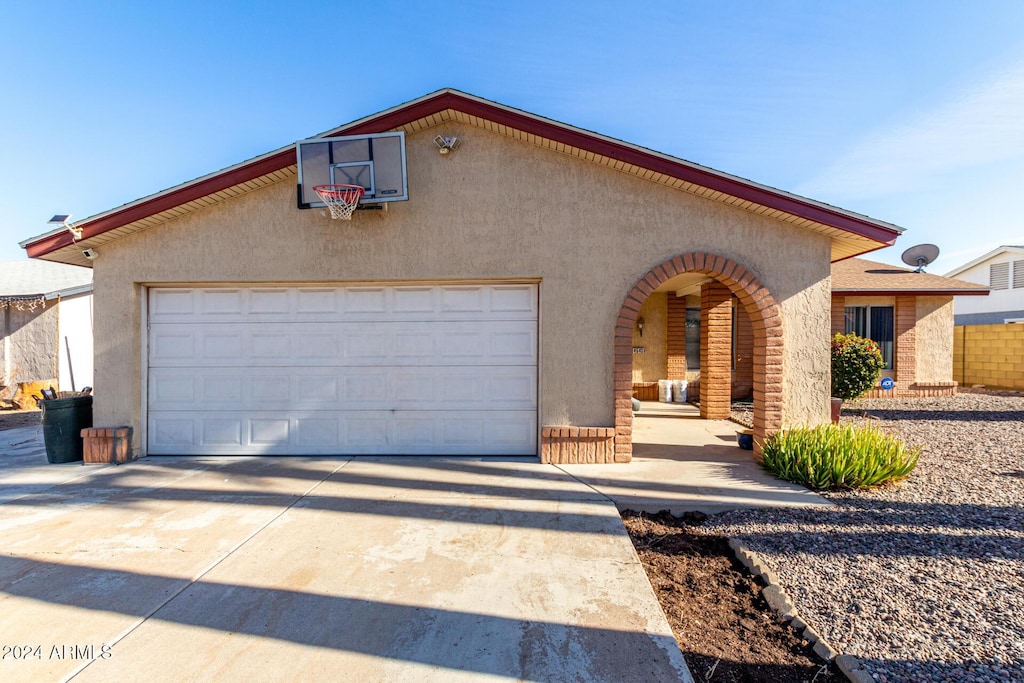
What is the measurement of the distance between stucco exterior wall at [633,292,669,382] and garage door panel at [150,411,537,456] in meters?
6.94

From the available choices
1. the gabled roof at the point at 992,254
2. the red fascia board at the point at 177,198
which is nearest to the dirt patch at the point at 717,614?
the red fascia board at the point at 177,198

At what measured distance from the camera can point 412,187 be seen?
7.22 metres

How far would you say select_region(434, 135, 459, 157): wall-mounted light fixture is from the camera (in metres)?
7.07

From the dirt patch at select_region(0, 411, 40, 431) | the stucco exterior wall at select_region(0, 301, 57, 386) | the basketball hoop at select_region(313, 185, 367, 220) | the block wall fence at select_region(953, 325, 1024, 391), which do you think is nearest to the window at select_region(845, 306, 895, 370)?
the block wall fence at select_region(953, 325, 1024, 391)

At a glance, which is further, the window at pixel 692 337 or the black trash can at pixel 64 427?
the window at pixel 692 337

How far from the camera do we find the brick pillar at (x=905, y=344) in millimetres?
14367

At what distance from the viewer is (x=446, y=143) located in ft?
23.2

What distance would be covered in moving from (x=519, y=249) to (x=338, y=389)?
334 cm

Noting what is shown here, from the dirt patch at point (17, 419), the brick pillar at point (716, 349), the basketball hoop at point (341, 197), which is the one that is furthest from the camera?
the dirt patch at point (17, 419)

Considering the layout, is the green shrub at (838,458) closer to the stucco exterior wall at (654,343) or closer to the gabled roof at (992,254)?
the stucco exterior wall at (654,343)

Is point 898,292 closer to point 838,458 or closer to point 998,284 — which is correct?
point 838,458

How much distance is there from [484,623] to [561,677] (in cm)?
67

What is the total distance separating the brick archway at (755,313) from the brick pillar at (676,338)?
636 centimetres

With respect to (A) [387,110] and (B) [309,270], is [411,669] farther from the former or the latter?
(A) [387,110]
